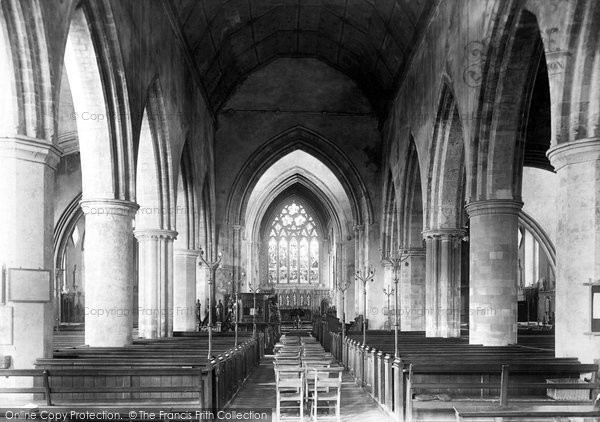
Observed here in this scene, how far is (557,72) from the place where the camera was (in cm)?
1044

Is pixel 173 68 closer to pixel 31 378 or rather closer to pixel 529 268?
pixel 31 378

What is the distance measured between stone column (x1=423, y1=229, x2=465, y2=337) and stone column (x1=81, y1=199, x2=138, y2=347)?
9.01 m

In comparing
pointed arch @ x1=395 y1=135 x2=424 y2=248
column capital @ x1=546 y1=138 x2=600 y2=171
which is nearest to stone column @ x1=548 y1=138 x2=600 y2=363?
column capital @ x1=546 y1=138 x2=600 y2=171

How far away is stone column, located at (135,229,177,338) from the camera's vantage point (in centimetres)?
1900

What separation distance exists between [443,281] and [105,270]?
9593mm

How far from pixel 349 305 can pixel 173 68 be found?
17442mm

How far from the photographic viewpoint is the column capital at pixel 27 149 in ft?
31.2

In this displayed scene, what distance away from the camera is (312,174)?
38.3 metres

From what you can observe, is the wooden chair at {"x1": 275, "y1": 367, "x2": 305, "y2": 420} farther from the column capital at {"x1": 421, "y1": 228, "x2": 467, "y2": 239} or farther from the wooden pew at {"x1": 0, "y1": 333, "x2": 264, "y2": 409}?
the column capital at {"x1": 421, "y1": 228, "x2": 467, "y2": 239}

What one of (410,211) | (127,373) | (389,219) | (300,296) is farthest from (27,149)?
(300,296)

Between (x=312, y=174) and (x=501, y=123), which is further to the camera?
(x=312, y=174)

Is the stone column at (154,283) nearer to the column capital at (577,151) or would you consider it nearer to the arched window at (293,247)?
the column capital at (577,151)

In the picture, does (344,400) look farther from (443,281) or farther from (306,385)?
(443,281)

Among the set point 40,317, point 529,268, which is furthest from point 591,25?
point 529,268
